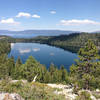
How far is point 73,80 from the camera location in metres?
19.6

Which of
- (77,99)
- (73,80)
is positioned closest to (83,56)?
(73,80)

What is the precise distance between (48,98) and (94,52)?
12635 millimetres

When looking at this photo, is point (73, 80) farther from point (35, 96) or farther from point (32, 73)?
point (32, 73)

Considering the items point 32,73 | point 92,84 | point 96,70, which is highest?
point 96,70

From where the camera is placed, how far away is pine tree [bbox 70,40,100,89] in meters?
19.3

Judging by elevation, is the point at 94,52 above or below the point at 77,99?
above

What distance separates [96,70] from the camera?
18984 mm

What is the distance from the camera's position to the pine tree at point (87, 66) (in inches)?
758

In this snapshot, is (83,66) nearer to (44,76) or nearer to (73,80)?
(73,80)

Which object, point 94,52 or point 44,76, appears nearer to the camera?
point 94,52

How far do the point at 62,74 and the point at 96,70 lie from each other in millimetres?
38845

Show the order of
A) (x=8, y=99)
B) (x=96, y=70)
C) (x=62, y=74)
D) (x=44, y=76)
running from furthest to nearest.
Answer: (x=62, y=74) → (x=44, y=76) → (x=96, y=70) → (x=8, y=99)

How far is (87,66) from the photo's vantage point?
64.7ft

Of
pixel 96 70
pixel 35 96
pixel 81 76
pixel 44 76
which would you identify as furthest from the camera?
pixel 44 76
